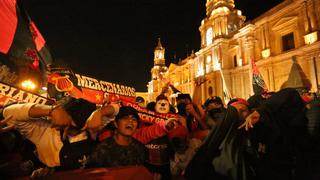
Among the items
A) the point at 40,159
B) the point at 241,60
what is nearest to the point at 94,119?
the point at 40,159

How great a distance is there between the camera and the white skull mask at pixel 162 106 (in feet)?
13.0

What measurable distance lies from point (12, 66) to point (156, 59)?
56.3m

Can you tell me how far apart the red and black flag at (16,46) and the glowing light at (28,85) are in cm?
8

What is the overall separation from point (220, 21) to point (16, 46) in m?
32.5

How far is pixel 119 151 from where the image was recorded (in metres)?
2.40

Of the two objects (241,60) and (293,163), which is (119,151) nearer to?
(293,163)

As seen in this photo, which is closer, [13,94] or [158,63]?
[13,94]

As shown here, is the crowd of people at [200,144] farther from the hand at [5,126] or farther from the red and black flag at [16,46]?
the red and black flag at [16,46]

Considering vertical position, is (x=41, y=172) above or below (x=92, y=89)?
below

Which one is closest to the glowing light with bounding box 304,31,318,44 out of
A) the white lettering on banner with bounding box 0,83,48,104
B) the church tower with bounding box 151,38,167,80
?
the white lettering on banner with bounding box 0,83,48,104

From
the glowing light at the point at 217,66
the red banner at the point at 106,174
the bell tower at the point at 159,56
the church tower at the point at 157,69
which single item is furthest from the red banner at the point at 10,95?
the bell tower at the point at 159,56

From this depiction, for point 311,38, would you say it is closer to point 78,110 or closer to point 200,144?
point 200,144

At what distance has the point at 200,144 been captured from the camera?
2.18 m

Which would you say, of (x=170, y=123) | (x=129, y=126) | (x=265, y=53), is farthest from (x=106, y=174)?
(x=265, y=53)
